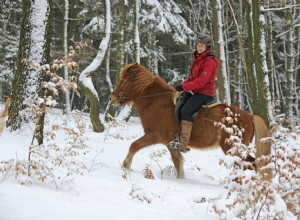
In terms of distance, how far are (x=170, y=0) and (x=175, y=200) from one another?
1884 cm

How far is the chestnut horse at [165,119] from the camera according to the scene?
714cm

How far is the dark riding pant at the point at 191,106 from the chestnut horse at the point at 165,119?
0.21 meters

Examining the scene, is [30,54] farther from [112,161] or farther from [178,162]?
[178,162]

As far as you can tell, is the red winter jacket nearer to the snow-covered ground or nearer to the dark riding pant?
the dark riding pant

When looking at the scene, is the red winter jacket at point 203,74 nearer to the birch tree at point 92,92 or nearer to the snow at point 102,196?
the snow at point 102,196

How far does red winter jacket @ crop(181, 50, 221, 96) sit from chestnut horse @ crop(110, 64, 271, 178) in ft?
1.32

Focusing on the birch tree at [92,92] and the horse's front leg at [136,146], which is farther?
the birch tree at [92,92]

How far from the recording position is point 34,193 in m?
4.32

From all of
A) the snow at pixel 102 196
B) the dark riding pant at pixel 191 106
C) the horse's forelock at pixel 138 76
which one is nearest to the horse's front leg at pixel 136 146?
the snow at pixel 102 196

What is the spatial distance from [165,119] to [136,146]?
780 mm

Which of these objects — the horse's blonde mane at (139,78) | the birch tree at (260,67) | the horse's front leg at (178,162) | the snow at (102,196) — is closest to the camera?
the snow at (102,196)

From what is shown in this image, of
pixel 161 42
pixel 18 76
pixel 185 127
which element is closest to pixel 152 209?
pixel 185 127

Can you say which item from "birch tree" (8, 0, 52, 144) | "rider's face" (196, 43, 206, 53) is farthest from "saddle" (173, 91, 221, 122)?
"birch tree" (8, 0, 52, 144)

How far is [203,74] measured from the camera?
703 centimetres
